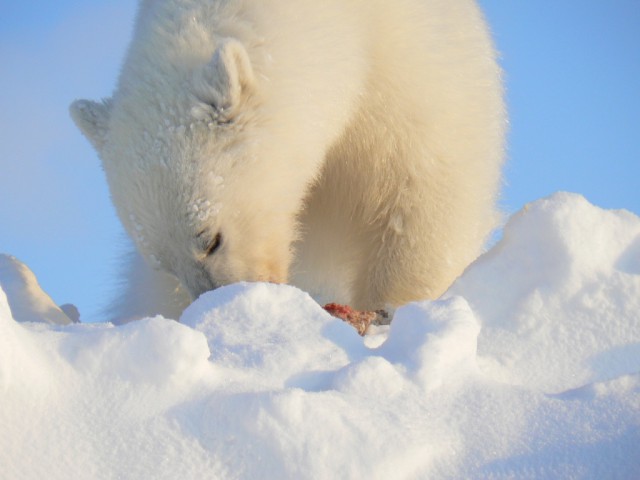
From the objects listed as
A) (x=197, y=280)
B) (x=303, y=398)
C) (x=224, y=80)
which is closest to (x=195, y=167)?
(x=224, y=80)

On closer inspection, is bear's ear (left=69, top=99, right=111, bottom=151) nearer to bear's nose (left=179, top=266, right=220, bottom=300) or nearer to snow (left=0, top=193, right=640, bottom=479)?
bear's nose (left=179, top=266, right=220, bottom=300)

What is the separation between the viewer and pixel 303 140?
4.45m

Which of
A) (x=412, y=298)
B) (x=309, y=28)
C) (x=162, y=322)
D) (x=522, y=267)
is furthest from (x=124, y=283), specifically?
(x=162, y=322)

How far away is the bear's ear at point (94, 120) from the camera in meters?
4.61

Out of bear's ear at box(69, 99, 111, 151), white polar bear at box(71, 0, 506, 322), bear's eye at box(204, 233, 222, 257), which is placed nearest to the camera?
white polar bear at box(71, 0, 506, 322)

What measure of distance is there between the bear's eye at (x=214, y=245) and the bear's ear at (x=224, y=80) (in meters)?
0.55

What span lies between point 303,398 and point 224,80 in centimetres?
235

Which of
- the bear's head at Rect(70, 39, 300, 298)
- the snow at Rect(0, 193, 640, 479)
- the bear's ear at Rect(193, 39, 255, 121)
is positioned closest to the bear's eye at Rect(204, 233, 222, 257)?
the bear's head at Rect(70, 39, 300, 298)

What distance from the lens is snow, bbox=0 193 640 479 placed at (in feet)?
5.79

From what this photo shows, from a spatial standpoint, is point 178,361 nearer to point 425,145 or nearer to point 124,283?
point 425,145

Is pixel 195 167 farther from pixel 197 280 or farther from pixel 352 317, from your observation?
pixel 352 317

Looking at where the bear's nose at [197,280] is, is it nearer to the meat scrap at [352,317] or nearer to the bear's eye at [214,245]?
the bear's eye at [214,245]

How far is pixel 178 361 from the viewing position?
76.7 inches

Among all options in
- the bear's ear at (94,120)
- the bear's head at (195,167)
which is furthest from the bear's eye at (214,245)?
the bear's ear at (94,120)
